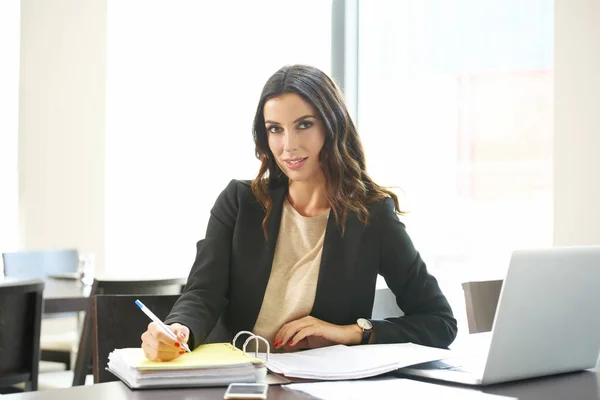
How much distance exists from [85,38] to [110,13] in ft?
0.79

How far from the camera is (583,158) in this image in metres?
3.00

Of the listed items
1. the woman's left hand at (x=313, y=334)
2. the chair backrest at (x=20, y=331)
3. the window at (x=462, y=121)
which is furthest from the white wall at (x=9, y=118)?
the woman's left hand at (x=313, y=334)

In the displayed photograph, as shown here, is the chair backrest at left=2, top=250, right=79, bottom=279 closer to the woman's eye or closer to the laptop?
the woman's eye

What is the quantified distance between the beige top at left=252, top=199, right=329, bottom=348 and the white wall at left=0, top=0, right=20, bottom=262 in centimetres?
404

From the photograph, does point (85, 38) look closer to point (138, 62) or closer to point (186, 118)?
point (138, 62)

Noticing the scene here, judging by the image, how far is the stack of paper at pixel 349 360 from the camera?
1.39m

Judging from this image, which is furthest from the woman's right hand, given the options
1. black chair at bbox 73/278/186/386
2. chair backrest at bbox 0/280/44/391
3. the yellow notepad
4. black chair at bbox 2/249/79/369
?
black chair at bbox 2/249/79/369

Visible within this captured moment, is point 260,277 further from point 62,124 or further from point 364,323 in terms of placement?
point 62,124

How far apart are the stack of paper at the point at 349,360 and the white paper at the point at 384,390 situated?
36 mm

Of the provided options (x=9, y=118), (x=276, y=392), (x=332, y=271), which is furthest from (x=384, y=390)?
(x=9, y=118)

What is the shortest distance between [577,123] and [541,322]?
182cm

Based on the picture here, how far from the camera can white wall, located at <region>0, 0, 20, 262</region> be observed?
5574 mm

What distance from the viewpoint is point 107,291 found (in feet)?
9.71

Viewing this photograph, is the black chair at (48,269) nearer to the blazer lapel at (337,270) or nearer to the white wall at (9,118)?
the white wall at (9,118)
